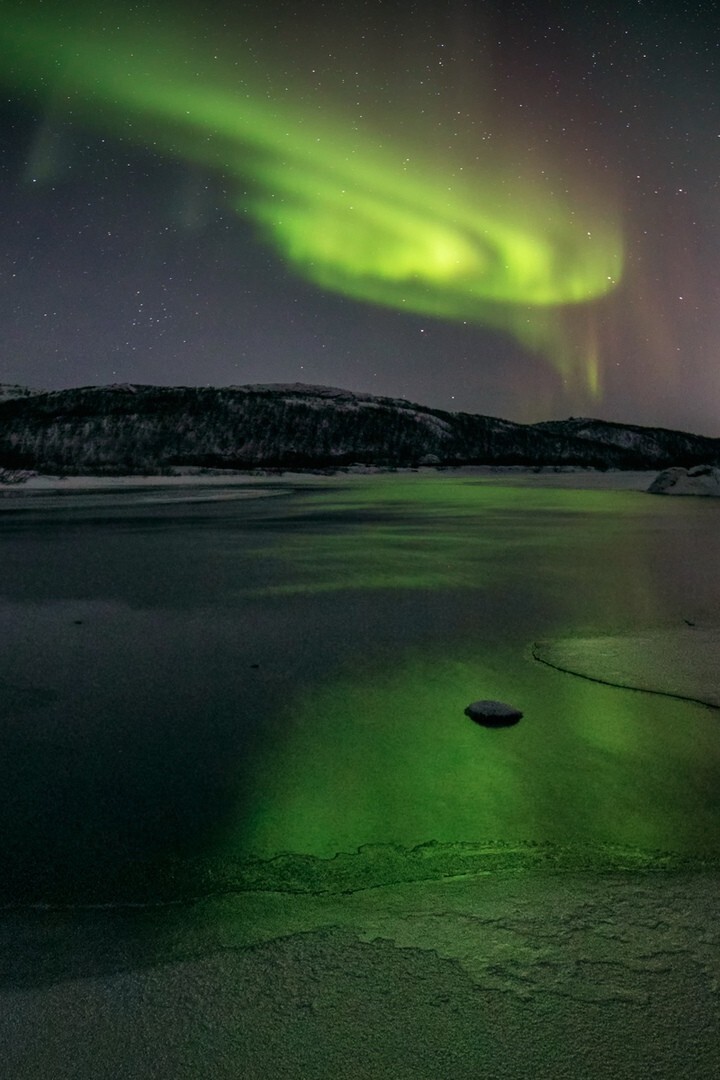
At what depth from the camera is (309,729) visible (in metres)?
4.19

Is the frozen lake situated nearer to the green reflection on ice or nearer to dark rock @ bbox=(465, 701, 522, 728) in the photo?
the green reflection on ice

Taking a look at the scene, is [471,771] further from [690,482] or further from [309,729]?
[690,482]

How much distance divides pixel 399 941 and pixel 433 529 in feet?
53.3

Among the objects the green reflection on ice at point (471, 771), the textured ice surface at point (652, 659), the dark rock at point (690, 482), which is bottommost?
the green reflection on ice at point (471, 771)

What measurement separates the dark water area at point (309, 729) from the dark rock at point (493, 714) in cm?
8

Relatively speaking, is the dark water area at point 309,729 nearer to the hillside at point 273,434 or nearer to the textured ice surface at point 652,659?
the textured ice surface at point 652,659

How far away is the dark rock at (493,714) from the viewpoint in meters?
4.25

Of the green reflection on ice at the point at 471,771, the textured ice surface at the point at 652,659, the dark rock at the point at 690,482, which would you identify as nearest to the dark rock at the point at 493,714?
the green reflection on ice at the point at 471,771

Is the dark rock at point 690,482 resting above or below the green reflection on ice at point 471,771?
above

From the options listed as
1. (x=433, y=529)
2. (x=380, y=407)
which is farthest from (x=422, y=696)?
(x=380, y=407)

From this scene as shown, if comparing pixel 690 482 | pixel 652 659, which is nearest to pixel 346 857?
pixel 652 659

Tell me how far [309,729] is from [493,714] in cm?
115

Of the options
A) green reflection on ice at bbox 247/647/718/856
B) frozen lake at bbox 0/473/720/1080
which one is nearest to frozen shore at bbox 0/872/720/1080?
frozen lake at bbox 0/473/720/1080

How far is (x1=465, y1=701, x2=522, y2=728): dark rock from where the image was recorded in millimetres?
4254
